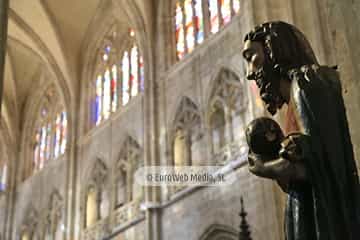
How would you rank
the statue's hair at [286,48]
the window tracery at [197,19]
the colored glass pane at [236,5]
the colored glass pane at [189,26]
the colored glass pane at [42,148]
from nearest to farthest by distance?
the statue's hair at [286,48], the colored glass pane at [236,5], the window tracery at [197,19], the colored glass pane at [189,26], the colored glass pane at [42,148]

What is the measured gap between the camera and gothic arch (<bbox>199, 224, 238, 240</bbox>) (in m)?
11.3

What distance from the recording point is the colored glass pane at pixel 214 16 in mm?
13422

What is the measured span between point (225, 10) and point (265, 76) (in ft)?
38.1

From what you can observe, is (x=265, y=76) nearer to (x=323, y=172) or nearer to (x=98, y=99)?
(x=323, y=172)

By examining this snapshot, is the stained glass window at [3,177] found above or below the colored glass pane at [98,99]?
below

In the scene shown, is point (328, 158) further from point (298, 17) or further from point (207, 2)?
point (207, 2)

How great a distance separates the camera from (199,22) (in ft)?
46.4

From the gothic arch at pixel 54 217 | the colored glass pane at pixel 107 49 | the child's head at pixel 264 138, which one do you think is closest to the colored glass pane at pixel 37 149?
the gothic arch at pixel 54 217

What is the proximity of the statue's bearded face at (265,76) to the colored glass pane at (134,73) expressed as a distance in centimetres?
1353

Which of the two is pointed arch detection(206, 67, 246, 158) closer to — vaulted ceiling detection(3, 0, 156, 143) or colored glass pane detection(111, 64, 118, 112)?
colored glass pane detection(111, 64, 118, 112)

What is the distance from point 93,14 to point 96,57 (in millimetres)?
1283

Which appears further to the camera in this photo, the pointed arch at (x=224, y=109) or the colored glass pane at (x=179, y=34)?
the colored glass pane at (x=179, y=34)

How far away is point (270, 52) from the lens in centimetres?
198

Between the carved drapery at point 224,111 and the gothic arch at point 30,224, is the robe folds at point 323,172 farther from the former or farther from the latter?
the gothic arch at point 30,224
